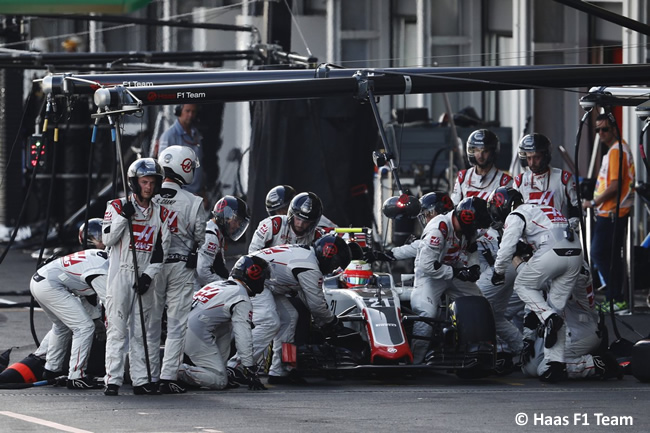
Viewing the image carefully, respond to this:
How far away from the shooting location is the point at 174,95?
40.9ft

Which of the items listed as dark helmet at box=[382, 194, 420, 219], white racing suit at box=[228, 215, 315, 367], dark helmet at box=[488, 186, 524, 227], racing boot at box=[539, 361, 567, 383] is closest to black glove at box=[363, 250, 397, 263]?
dark helmet at box=[382, 194, 420, 219]

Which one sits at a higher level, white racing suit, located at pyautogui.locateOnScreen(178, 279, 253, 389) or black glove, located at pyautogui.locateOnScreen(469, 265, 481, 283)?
black glove, located at pyautogui.locateOnScreen(469, 265, 481, 283)

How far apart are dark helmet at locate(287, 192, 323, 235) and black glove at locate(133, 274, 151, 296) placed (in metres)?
1.56

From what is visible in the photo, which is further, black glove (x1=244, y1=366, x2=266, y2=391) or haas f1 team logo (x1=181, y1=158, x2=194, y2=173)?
haas f1 team logo (x1=181, y1=158, x2=194, y2=173)

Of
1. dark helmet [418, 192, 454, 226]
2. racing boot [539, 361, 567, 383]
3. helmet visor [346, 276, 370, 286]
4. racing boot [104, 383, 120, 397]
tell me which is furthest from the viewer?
dark helmet [418, 192, 454, 226]

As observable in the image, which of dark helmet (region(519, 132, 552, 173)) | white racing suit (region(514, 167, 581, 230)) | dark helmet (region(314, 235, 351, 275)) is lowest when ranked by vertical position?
dark helmet (region(314, 235, 351, 275))

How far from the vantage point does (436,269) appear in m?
12.7

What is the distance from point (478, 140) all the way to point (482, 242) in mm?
1121

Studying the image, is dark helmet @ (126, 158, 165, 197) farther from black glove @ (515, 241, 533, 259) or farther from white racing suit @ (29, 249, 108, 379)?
black glove @ (515, 241, 533, 259)

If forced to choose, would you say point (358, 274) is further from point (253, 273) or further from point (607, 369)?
point (607, 369)

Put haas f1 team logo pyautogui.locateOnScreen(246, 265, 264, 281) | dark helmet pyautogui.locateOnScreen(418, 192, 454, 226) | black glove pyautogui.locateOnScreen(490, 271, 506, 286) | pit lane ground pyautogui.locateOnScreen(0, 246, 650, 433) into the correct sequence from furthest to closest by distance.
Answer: dark helmet pyautogui.locateOnScreen(418, 192, 454, 226) < black glove pyautogui.locateOnScreen(490, 271, 506, 286) < haas f1 team logo pyautogui.locateOnScreen(246, 265, 264, 281) < pit lane ground pyautogui.locateOnScreen(0, 246, 650, 433)

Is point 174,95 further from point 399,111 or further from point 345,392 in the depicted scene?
point 399,111

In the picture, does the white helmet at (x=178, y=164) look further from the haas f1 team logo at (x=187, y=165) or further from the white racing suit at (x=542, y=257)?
the white racing suit at (x=542, y=257)

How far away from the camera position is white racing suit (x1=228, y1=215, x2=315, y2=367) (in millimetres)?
12039
